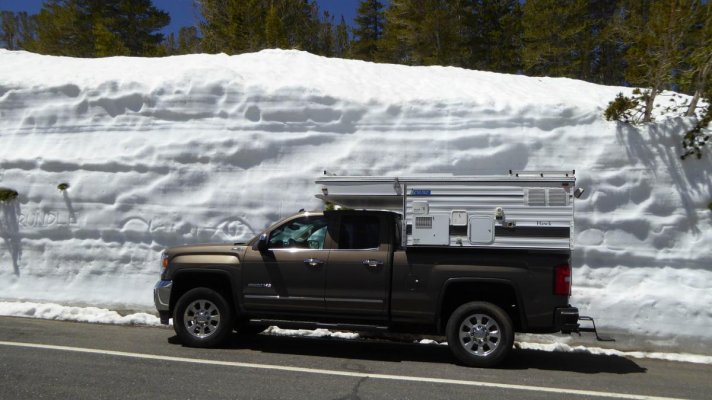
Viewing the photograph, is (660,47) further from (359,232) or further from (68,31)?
(68,31)

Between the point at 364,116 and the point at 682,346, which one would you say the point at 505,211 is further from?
the point at 364,116

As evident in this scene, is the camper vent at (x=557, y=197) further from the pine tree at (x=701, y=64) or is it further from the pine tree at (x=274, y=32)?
the pine tree at (x=274, y=32)

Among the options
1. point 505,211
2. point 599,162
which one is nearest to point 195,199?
point 505,211

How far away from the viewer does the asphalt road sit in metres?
5.68

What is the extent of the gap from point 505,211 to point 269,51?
908 centimetres

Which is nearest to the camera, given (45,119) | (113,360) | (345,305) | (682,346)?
(113,360)

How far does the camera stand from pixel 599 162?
10312mm

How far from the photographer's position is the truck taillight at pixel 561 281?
670 centimetres

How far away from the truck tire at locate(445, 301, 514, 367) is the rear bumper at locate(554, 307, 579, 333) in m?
0.52

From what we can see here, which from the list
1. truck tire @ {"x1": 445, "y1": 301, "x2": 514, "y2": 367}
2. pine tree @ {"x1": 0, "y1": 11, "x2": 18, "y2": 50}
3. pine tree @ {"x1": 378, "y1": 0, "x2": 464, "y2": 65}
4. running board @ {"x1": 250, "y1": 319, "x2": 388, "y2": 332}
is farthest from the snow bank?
pine tree @ {"x1": 0, "y1": 11, "x2": 18, "y2": 50}

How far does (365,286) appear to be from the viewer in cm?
715

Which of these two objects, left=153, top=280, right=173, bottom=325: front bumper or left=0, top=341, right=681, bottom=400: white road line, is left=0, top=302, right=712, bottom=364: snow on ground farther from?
left=0, top=341, right=681, bottom=400: white road line

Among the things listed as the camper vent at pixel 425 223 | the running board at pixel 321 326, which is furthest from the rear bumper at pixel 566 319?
the running board at pixel 321 326

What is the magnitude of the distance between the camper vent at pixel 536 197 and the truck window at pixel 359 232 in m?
1.79
